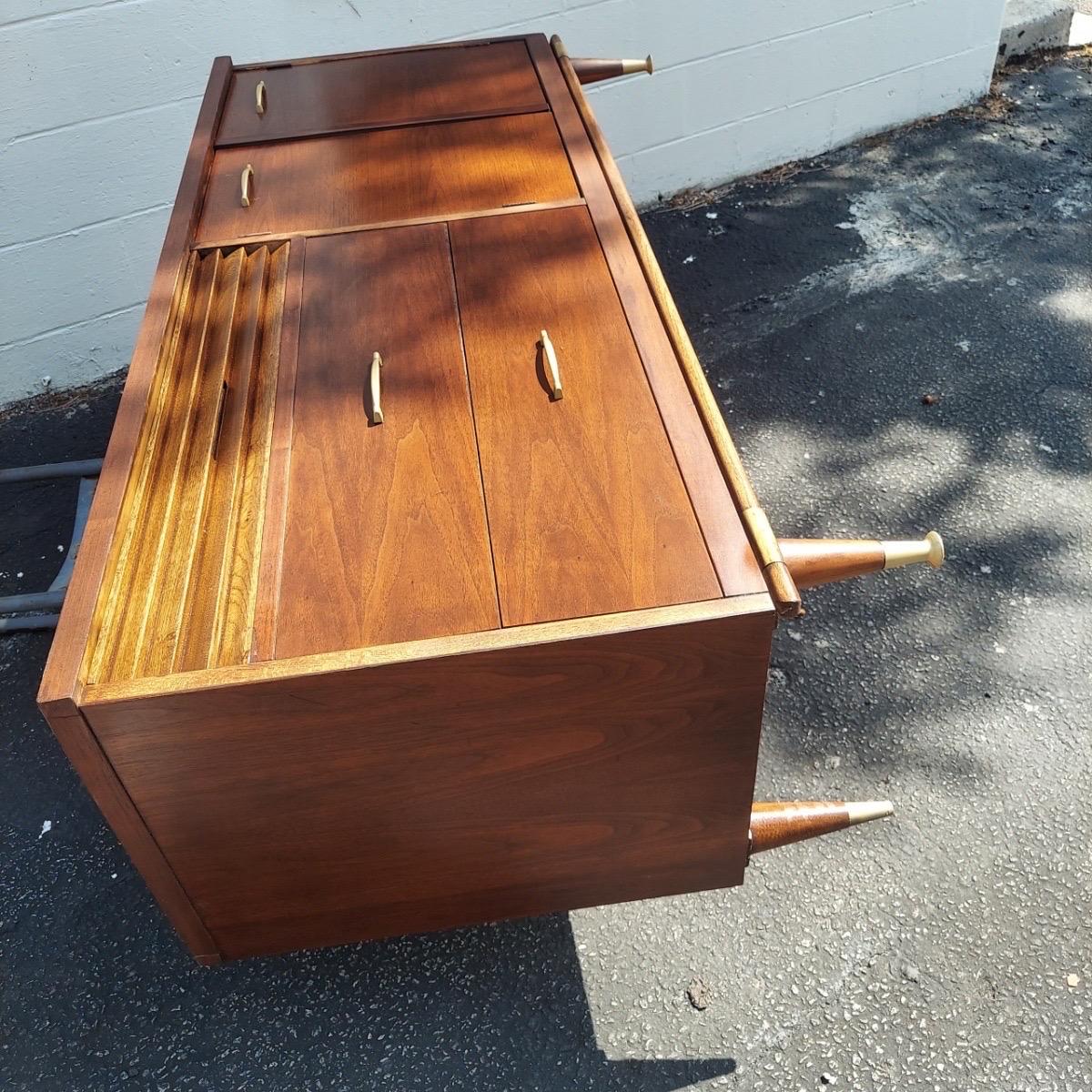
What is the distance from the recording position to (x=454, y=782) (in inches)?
49.9

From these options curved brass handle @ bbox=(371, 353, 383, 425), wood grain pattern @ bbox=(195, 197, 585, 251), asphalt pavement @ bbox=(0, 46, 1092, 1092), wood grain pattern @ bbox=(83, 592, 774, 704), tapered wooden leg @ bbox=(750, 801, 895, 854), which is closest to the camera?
wood grain pattern @ bbox=(83, 592, 774, 704)

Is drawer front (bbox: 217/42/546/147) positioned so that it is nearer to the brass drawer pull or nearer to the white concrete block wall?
the white concrete block wall

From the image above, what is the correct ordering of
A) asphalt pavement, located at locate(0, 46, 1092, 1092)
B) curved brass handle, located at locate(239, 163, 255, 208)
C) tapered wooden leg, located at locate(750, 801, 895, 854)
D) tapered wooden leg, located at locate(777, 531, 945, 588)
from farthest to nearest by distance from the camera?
curved brass handle, located at locate(239, 163, 255, 208) → asphalt pavement, located at locate(0, 46, 1092, 1092) → tapered wooden leg, located at locate(750, 801, 895, 854) → tapered wooden leg, located at locate(777, 531, 945, 588)

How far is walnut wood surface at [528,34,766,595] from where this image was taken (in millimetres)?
1215

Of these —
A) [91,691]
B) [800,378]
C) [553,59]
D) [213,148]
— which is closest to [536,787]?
[91,691]

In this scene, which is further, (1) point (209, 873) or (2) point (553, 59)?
(2) point (553, 59)

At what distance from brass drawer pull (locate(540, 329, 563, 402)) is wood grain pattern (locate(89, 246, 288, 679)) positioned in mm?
405

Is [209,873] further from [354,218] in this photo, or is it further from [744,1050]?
[354,218]

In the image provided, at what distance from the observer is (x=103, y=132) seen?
2.99 metres

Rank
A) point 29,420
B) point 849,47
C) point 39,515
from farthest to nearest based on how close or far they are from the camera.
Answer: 1. point 849,47
2. point 29,420
3. point 39,515

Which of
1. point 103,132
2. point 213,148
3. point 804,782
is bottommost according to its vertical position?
point 804,782

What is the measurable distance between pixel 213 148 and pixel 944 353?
208 cm

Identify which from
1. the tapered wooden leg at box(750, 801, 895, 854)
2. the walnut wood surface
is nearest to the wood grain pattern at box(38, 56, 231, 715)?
the walnut wood surface

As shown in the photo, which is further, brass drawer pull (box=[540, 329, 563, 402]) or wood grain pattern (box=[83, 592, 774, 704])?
brass drawer pull (box=[540, 329, 563, 402])
